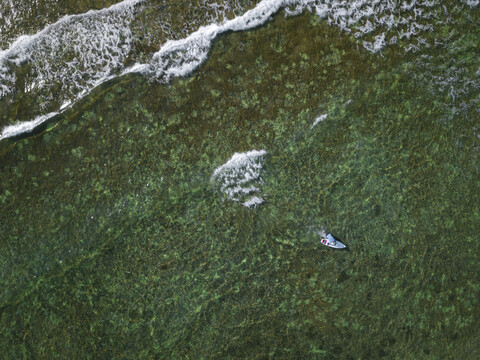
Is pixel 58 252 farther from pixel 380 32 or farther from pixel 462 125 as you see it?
pixel 462 125

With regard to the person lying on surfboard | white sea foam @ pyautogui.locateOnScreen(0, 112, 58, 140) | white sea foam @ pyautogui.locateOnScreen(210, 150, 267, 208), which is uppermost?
white sea foam @ pyautogui.locateOnScreen(0, 112, 58, 140)

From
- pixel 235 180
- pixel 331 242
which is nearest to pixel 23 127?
pixel 235 180

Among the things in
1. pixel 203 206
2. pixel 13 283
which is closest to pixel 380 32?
pixel 203 206

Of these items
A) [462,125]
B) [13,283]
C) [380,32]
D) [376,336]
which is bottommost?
[376,336]

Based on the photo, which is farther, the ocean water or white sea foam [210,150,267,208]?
white sea foam [210,150,267,208]

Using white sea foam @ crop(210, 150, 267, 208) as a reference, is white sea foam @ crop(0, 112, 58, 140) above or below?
above

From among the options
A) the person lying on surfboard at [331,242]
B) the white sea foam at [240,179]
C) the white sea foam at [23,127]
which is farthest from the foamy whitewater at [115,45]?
the person lying on surfboard at [331,242]

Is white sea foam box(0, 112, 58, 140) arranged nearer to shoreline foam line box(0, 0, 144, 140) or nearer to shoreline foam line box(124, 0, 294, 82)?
shoreline foam line box(0, 0, 144, 140)

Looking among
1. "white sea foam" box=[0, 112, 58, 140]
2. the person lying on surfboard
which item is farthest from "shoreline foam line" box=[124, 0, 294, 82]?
the person lying on surfboard
